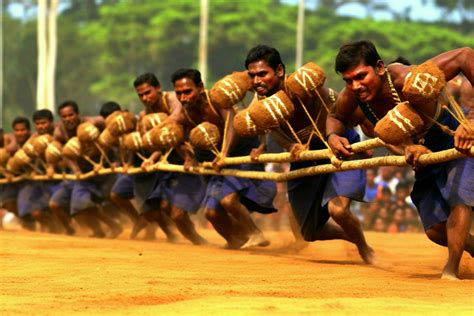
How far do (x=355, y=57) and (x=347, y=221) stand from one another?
1.82 m

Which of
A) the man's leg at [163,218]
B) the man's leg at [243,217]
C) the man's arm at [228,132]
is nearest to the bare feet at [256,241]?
the man's leg at [243,217]

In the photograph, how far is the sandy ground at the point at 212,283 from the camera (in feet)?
19.3

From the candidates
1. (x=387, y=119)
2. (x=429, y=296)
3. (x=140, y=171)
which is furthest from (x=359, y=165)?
(x=140, y=171)

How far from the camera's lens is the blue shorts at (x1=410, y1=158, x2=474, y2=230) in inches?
294

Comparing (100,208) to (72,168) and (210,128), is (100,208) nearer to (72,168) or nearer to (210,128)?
(72,168)

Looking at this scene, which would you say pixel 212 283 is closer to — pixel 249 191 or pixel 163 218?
pixel 249 191

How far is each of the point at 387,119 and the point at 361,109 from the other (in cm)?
91

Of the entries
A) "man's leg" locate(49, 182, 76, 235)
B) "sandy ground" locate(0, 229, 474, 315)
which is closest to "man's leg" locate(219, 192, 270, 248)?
"sandy ground" locate(0, 229, 474, 315)

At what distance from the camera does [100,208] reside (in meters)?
15.1

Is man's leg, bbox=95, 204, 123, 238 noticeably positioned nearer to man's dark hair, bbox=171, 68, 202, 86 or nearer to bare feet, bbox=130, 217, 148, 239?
bare feet, bbox=130, 217, 148, 239

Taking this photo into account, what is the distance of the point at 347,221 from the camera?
9.01m

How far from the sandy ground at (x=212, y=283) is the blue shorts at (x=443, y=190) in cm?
45

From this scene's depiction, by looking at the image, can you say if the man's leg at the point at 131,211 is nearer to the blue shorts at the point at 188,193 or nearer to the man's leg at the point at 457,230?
the blue shorts at the point at 188,193

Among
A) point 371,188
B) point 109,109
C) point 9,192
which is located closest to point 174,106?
point 109,109
